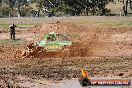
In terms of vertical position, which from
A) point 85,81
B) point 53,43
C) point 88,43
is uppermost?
point 53,43

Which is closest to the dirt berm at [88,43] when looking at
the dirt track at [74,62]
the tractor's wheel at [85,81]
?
the dirt track at [74,62]

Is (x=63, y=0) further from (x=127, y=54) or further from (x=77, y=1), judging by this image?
(x=127, y=54)

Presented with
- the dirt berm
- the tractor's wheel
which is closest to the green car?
the dirt berm

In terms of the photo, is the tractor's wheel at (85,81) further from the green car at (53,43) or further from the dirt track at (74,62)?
the green car at (53,43)

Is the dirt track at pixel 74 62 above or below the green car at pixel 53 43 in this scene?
below

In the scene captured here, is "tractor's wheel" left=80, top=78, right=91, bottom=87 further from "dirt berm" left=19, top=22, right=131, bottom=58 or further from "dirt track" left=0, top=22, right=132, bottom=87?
Result: "dirt berm" left=19, top=22, right=131, bottom=58

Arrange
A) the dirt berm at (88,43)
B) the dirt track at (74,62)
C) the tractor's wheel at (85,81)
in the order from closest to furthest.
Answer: the tractor's wheel at (85,81)
the dirt track at (74,62)
the dirt berm at (88,43)

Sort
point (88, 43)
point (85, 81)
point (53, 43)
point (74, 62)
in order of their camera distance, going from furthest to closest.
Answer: point (88, 43) < point (53, 43) < point (74, 62) < point (85, 81)

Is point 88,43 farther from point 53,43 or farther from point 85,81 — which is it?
point 85,81

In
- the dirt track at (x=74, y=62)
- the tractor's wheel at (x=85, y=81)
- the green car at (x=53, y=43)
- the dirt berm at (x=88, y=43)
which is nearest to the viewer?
the tractor's wheel at (x=85, y=81)

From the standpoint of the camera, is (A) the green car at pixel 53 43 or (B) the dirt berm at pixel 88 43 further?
(B) the dirt berm at pixel 88 43

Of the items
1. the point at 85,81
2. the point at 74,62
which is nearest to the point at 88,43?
the point at 74,62

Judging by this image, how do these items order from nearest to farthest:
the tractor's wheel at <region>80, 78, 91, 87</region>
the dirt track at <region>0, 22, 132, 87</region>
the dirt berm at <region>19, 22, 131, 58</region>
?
the tractor's wheel at <region>80, 78, 91, 87</region> → the dirt track at <region>0, 22, 132, 87</region> → the dirt berm at <region>19, 22, 131, 58</region>

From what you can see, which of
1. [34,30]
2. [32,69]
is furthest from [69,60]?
[34,30]
